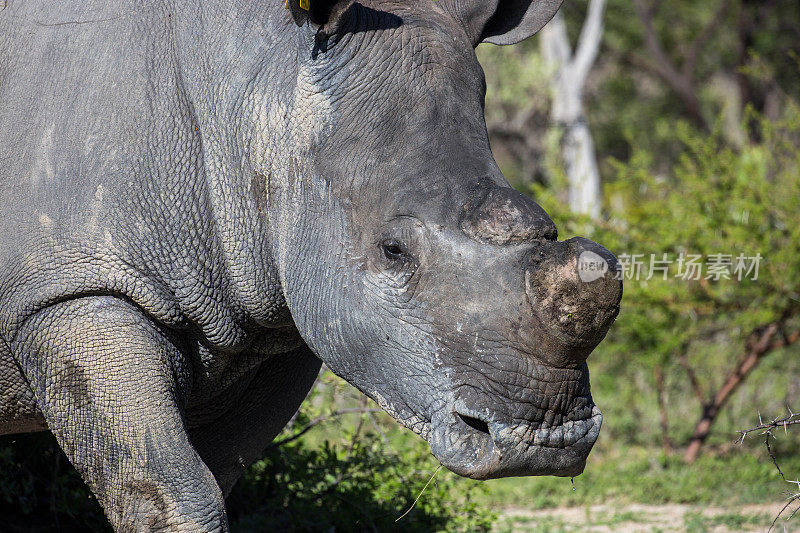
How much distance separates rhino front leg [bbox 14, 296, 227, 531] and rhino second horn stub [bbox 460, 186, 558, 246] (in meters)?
1.09

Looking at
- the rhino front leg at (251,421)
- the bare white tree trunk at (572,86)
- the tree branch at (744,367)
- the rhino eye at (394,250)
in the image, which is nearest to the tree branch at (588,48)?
the bare white tree trunk at (572,86)

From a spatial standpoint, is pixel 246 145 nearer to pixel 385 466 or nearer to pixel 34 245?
pixel 34 245

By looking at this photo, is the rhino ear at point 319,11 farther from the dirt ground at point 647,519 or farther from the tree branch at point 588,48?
the tree branch at point 588,48

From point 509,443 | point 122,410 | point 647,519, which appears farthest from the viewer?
point 647,519

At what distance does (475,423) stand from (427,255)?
1.51ft

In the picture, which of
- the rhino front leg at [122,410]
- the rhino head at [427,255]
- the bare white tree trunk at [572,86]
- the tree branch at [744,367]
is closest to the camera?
the rhino head at [427,255]

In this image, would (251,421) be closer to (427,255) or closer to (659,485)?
(427,255)

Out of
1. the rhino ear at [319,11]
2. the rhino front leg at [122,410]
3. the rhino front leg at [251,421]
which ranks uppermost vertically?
the rhino ear at [319,11]

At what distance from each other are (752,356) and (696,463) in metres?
0.90

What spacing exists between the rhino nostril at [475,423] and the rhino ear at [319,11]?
1.17 metres

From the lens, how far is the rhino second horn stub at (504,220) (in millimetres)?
2545

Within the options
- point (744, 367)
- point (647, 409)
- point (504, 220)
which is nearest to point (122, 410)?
point (504, 220)

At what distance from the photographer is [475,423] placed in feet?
8.53

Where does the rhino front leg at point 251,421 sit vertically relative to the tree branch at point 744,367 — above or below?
above
